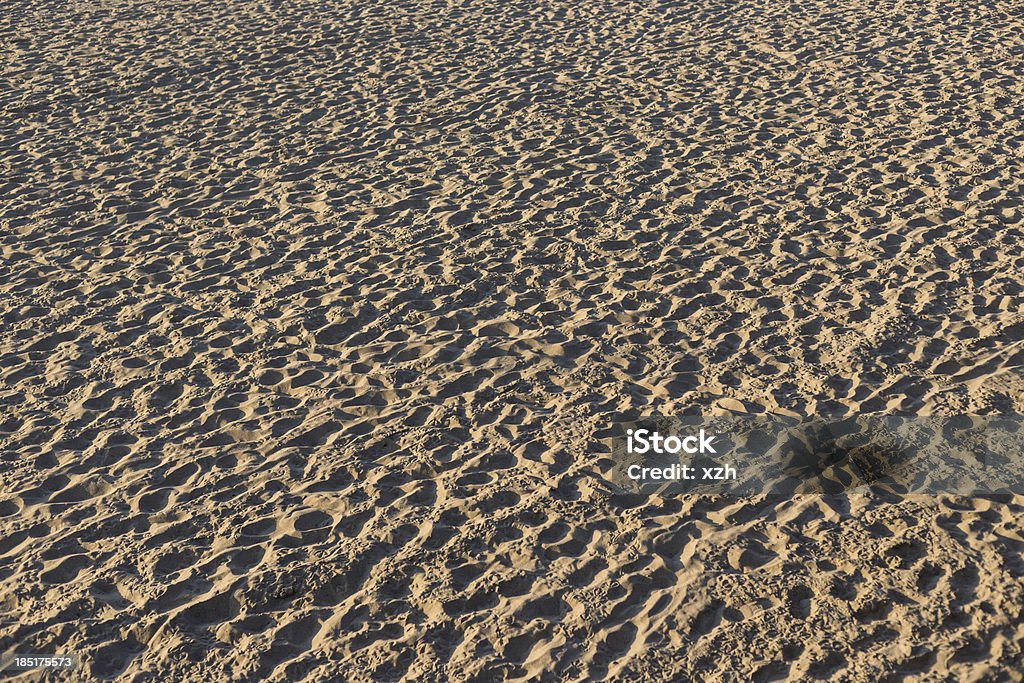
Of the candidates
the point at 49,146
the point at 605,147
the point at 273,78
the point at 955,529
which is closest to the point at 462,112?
the point at 605,147

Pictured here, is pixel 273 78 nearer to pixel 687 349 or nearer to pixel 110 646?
pixel 687 349

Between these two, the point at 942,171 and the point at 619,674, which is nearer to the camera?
the point at 619,674

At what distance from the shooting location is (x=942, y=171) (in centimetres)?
801

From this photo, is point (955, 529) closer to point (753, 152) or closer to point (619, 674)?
point (619, 674)

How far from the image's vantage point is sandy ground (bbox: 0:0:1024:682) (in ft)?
14.5

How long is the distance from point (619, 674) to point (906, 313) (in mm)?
3261

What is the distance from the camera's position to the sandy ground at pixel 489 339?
442 cm

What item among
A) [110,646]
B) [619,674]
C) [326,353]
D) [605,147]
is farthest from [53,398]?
[605,147]

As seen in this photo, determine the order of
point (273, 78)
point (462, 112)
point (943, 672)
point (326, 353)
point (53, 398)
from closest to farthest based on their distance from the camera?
1. point (943, 672)
2. point (53, 398)
3. point (326, 353)
4. point (462, 112)
5. point (273, 78)

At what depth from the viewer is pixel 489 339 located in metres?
6.29

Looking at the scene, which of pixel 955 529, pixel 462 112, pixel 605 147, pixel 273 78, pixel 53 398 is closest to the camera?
pixel 955 529
